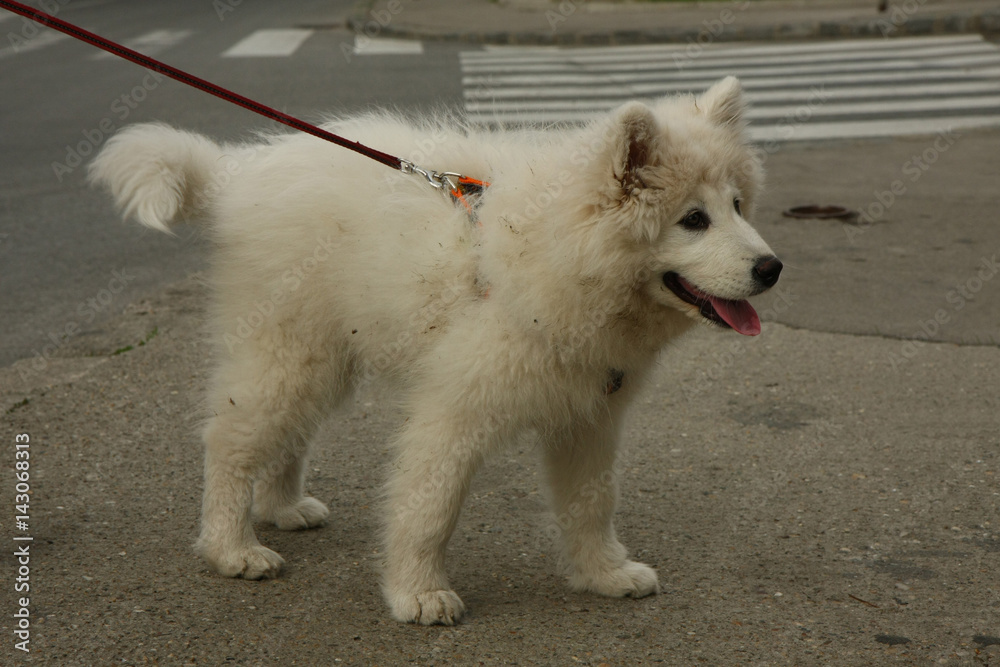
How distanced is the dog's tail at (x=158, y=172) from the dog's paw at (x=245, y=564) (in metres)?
1.20

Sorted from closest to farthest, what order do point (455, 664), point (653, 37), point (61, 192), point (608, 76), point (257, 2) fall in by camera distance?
point (455, 664), point (61, 192), point (608, 76), point (653, 37), point (257, 2)

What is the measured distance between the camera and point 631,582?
3.69 meters

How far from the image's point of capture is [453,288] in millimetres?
3396

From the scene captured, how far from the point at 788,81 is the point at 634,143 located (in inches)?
439

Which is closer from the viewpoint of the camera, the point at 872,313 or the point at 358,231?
the point at 358,231

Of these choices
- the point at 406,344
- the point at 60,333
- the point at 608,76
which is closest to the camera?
the point at 406,344

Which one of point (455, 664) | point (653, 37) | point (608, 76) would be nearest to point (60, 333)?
point (455, 664)

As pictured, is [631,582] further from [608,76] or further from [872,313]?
[608,76]

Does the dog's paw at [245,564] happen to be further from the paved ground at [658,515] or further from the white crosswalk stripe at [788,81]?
the white crosswalk stripe at [788,81]

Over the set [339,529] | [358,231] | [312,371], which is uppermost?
[358,231]

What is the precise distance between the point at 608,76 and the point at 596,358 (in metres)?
11.2

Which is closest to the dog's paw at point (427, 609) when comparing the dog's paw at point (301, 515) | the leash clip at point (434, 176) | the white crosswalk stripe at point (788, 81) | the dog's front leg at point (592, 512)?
the dog's front leg at point (592, 512)

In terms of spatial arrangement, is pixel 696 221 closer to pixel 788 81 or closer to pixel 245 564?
pixel 245 564

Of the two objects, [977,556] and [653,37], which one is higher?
[653,37]
